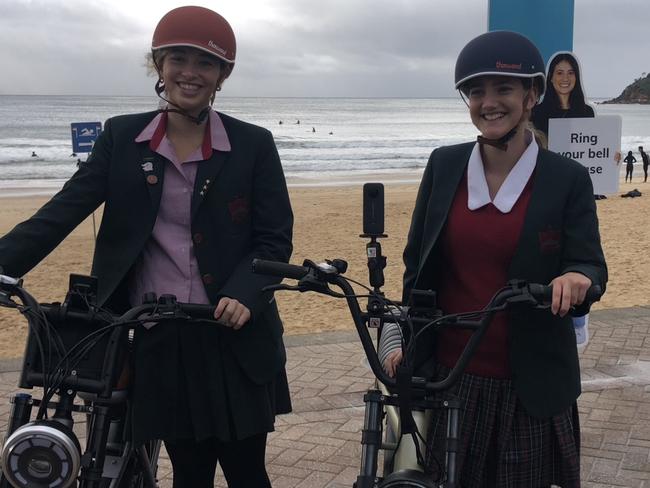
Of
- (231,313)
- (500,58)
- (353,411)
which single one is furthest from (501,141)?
(353,411)

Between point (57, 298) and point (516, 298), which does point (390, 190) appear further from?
point (516, 298)

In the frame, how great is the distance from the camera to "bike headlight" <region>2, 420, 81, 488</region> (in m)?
2.01

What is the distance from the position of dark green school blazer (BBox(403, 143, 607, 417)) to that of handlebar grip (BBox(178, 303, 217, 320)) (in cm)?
74

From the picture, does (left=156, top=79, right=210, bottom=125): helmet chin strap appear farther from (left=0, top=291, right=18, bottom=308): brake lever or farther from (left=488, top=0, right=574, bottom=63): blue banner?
(left=488, top=0, right=574, bottom=63): blue banner

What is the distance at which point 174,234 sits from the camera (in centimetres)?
261

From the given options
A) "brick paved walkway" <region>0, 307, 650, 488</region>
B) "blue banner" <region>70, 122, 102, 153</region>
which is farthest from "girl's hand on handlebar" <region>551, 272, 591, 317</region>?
"blue banner" <region>70, 122, 102, 153</region>

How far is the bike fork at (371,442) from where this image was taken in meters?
2.06

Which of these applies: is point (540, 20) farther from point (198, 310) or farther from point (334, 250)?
point (334, 250)

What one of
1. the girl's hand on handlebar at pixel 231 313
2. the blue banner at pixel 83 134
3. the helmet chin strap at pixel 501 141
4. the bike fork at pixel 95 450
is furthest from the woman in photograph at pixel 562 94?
the blue banner at pixel 83 134

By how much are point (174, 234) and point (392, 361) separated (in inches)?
32.9

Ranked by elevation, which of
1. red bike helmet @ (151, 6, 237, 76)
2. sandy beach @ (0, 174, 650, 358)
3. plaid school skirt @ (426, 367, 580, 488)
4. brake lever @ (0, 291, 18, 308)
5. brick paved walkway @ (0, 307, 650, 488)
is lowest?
sandy beach @ (0, 174, 650, 358)

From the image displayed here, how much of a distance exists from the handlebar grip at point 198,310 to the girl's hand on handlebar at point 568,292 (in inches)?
38.1

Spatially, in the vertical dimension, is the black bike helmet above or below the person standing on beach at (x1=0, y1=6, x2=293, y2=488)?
above

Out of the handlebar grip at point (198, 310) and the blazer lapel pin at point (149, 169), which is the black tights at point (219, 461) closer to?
the handlebar grip at point (198, 310)
